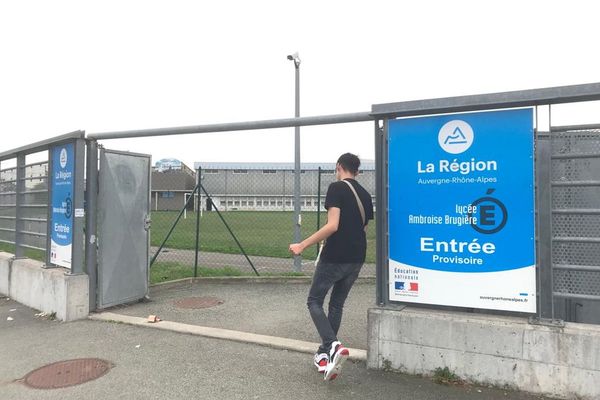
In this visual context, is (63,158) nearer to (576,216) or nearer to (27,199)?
(27,199)

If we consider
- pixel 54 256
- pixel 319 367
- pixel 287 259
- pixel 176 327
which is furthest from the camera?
pixel 287 259

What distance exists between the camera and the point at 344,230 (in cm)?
414

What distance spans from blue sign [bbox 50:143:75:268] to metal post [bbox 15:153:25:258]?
1.56 m

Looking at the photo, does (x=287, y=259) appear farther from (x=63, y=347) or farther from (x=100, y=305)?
(x=63, y=347)

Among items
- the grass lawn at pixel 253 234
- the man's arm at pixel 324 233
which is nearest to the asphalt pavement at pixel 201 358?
the man's arm at pixel 324 233

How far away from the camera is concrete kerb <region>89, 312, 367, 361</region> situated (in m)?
4.83

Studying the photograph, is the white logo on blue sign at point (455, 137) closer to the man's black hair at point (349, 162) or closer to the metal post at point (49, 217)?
the man's black hair at point (349, 162)

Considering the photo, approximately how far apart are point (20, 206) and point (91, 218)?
8.49 feet

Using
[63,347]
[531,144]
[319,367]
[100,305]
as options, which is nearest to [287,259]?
[100,305]

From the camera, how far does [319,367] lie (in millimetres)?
4105

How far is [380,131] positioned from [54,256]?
528 cm

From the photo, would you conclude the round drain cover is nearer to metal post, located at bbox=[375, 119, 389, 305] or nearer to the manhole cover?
the manhole cover

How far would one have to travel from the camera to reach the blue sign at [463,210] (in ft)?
12.5

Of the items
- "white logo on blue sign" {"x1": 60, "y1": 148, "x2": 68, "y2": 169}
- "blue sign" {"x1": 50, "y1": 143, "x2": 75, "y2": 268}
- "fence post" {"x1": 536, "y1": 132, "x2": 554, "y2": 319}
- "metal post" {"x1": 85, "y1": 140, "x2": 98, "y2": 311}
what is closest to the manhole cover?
"metal post" {"x1": 85, "y1": 140, "x2": 98, "y2": 311}
